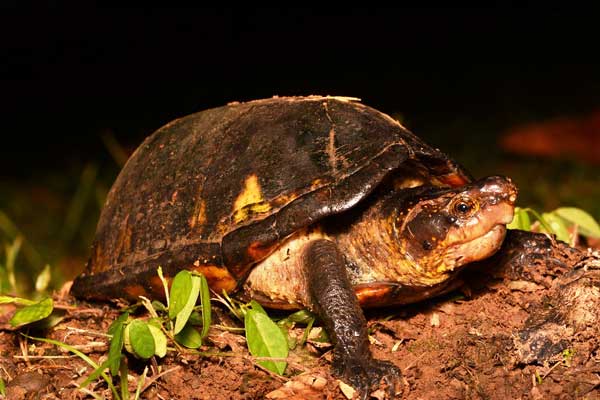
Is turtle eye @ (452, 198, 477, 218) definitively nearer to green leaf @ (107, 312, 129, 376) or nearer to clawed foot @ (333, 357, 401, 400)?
clawed foot @ (333, 357, 401, 400)

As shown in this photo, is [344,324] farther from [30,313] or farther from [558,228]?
[558,228]

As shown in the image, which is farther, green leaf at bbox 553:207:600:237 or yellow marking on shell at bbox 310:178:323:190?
green leaf at bbox 553:207:600:237

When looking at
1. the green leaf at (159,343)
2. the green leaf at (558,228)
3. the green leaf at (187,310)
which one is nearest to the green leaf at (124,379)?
the green leaf at (159,343)

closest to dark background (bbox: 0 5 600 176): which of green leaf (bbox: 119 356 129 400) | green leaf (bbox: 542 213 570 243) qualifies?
green leaf (bbox: 542 213 570 243)

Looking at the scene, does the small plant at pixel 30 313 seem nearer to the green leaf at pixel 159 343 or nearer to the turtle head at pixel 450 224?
the green leaf at pixel 159 343

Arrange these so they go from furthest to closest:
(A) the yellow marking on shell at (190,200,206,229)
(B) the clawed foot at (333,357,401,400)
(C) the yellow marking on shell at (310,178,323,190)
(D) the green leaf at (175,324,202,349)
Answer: (A) the yellow marking on shell at (190,200,206,229) < (C) the yellow marking on shell at (310,178,323,190) < (D) the green leaf at (175,324,202,349) < (B) the clawed foot at (333,357,401,400)
